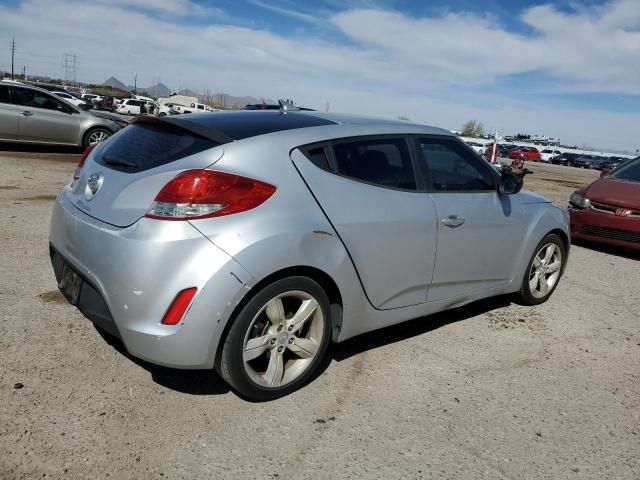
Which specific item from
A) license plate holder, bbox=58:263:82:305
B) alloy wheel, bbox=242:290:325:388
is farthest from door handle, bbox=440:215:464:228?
license plate holder, bbox=58:263:82:305

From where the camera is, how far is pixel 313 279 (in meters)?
2.93

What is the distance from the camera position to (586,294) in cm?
541

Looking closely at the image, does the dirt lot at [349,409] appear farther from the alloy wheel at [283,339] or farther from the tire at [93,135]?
the tire at [93,135]

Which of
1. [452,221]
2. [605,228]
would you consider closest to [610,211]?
[605,228]

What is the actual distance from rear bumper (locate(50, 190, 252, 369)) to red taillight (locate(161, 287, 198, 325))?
19 mm

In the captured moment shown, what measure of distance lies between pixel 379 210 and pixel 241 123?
0.94 m

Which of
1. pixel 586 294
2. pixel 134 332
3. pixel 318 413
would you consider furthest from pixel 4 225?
pixel 586 294

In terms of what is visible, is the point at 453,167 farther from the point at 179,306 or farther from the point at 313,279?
the point at 179,306

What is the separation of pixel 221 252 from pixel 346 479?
1.15 meters

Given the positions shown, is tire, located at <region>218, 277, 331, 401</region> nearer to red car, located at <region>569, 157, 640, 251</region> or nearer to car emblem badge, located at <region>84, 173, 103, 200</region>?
car emblem badge, located at <region>84, 173, 103, 200</region>

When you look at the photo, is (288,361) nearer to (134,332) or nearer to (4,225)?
(134,332)

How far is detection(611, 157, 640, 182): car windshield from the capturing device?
7729 millimetres

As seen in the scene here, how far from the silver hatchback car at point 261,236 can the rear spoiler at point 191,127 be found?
1 cm

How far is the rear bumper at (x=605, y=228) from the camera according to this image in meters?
6.93
